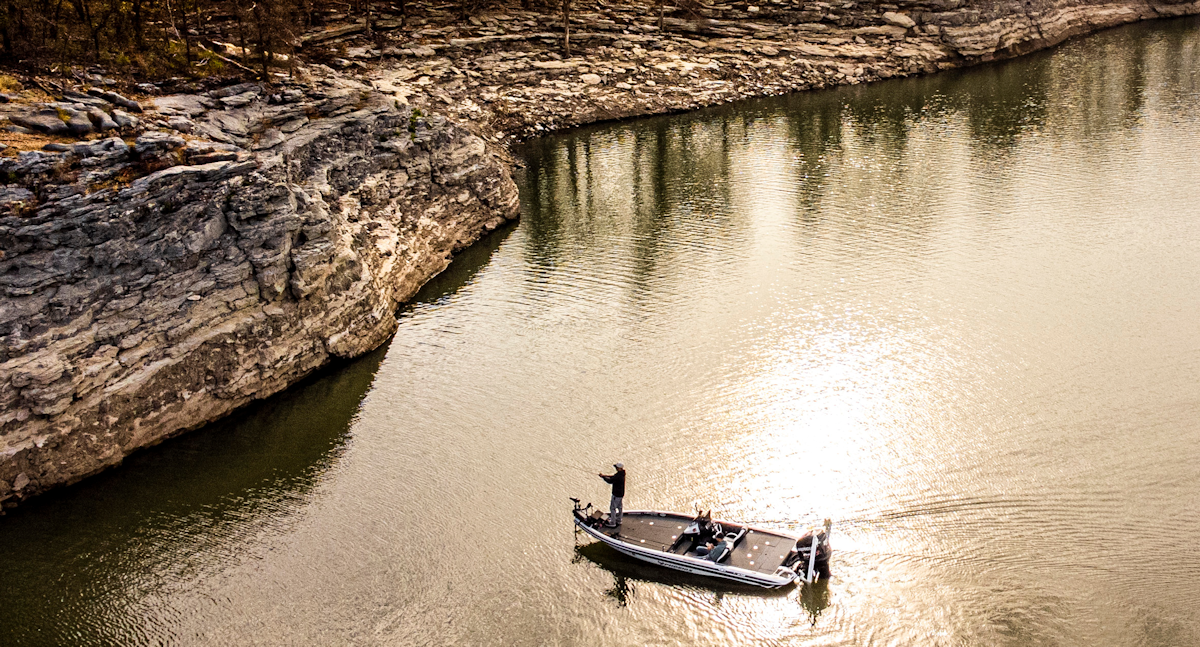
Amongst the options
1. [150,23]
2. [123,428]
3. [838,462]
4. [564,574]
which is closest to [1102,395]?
[838,462]

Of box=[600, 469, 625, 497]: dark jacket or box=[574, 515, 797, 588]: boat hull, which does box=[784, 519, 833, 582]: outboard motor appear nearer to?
box=[574, 515, 797, 588]: boat hull

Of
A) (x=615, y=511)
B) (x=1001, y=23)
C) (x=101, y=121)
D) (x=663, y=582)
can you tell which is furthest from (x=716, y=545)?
(x=1001, y=23)

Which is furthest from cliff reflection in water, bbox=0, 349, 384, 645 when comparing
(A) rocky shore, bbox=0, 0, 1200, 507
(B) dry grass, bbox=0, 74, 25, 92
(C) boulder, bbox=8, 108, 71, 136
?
(B) dry grass, bbox=0, 74, 25, 92

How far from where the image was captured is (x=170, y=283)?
3316 cm

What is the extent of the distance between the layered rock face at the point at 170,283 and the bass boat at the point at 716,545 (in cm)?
1568

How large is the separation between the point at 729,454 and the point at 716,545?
5167 millimetres

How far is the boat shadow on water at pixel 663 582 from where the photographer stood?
23.1m

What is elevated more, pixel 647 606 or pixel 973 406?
pixel 973 406

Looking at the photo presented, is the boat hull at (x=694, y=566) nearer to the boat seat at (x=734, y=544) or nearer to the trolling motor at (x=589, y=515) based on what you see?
the trolling motor at (x=589, y=515)

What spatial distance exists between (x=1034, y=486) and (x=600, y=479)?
12.6 metres

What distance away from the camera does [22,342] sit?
29281 millimetres

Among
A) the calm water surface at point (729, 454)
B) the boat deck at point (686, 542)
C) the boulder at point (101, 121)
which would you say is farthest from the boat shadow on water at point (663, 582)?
the boulder at point (101, 121)

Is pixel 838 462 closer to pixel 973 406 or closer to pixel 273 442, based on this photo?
pixel 973 406

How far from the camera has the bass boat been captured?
23.3 m
